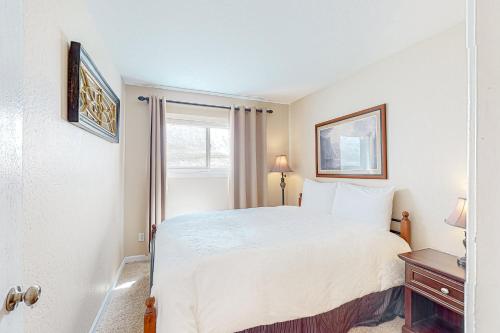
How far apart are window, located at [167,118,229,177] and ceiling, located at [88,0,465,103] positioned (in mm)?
800

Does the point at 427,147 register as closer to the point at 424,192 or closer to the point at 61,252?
the point at 424,192

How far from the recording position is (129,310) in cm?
219

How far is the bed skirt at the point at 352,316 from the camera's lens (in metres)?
1.61

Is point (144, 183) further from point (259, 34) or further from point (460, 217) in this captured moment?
point (460, 217)

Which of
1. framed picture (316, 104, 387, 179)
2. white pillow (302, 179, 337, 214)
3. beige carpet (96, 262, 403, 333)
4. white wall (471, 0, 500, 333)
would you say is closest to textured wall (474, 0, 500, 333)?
white wall (471, 0, 500, 333)

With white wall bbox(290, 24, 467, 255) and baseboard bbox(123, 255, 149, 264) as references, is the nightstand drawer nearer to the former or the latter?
white wall bbox(290, 24, 467, 255)

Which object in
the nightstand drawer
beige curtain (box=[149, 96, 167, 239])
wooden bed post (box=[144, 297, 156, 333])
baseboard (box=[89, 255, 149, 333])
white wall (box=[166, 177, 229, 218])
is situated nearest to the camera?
wooden bed post (box=[144, 297, 156, 333])

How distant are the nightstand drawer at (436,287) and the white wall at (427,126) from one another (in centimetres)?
50

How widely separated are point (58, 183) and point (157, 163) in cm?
201

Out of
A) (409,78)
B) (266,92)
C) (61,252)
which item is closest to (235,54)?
(266,92)

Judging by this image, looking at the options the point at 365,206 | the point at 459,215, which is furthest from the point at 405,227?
the point at 459,215

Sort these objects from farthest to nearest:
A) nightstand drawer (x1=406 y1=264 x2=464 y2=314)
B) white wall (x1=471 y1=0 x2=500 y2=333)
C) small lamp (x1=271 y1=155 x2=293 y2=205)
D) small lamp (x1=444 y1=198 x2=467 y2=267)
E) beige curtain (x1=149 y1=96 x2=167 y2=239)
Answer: small lamp (x1=271 y1=155 x2=293 y2=205) → beige curtain (x1=149 y1=96 x2=167 y2=239) → small lamp (x1=444 y1=198 x2=467 y2=267) → nightstand drawer (x1=406 y1=264 x2=464 y2=314) → white wall (x1=471 y1=0 x2=500 y2=333)

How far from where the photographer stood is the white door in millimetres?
585

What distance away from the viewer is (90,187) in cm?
190
